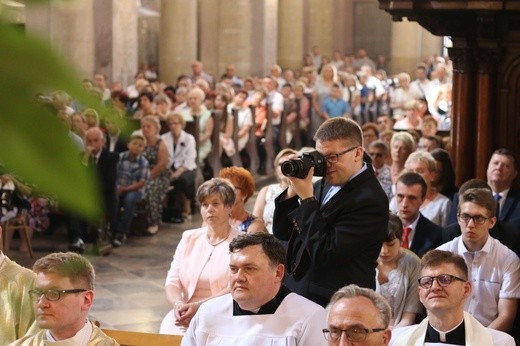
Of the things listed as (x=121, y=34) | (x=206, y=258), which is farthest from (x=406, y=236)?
(x=121, y=34)

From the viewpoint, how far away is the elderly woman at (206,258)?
5.68m

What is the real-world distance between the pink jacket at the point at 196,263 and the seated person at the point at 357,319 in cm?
212

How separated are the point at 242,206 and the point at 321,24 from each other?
2763cm

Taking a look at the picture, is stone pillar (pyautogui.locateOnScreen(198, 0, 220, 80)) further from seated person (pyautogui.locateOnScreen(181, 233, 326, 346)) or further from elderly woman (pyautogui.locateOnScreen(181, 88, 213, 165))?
seated person (pyautogui.locateOnScreen(181, 233, 326, 346))

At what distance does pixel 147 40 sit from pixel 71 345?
25022 millimetres

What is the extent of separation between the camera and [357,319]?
3.51 meters

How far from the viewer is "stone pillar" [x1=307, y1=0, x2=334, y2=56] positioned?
33.6 m

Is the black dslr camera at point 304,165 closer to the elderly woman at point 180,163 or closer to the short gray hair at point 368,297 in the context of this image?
the short gray hair at point 368,297

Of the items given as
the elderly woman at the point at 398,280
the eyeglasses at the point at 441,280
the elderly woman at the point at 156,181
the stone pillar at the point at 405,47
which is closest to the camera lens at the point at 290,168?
the eyeglasses at the point at 441,280

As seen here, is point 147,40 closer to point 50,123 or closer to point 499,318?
point 499,318

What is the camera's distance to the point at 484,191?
18.4 ft

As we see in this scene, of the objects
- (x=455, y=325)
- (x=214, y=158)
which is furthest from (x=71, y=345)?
(x=214, y=158)

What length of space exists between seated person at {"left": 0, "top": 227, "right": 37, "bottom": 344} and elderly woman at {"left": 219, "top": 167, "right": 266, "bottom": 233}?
1.94m

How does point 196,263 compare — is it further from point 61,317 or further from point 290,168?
point 290,168
